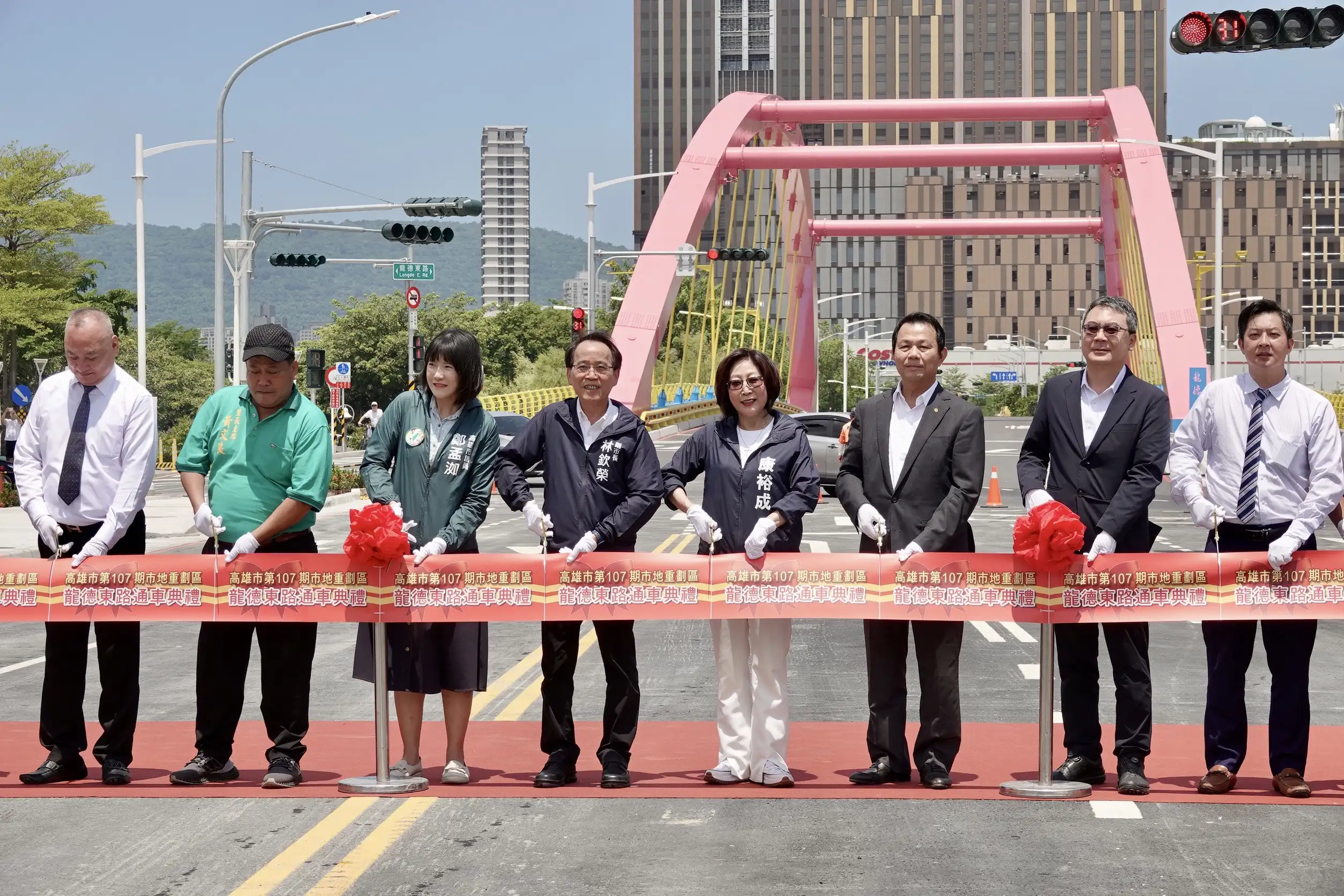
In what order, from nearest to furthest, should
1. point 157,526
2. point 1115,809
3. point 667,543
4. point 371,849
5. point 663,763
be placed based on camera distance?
point 371,849, point 1115,809, point 663,763, point 667,543, point 157,526

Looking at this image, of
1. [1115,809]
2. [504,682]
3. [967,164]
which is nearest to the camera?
[1115,809]

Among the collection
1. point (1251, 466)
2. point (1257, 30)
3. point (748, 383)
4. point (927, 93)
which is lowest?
point (1251, 466)

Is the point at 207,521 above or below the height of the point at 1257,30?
below

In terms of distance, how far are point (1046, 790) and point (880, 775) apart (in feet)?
2.26

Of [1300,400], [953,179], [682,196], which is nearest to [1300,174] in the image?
[953,179]

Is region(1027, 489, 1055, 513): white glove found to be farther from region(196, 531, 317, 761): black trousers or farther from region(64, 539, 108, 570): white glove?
region(64, 539, 108, 570): white glove

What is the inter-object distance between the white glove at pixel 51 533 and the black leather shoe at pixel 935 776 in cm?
377

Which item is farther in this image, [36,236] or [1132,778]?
[36,236]

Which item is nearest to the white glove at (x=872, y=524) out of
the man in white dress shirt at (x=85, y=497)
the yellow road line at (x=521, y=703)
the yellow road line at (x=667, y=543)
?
the yellow road line at (x=521, y=703)

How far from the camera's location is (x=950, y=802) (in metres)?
6.89

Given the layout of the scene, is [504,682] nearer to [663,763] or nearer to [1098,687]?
[663,763]

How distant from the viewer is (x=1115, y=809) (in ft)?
22.3

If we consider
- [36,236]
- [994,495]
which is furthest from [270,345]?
[36,236]

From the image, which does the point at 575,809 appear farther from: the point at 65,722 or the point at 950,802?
the point at 65,722
